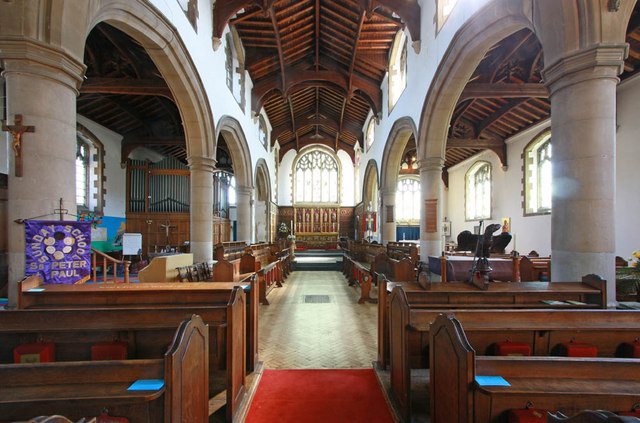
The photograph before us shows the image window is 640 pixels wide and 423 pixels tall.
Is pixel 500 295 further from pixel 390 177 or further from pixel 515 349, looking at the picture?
pixel 390 177

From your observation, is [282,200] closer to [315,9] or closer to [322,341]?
[315,9]

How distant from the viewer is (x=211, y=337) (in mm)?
2361

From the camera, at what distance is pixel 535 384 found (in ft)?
4.45

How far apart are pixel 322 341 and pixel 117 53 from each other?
7.29 metres

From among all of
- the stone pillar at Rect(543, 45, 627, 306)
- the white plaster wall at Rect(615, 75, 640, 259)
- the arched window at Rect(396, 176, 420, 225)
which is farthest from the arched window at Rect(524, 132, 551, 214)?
the arched window at Rect(396, 176, 420, 225)

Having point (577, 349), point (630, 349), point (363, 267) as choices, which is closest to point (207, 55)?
point (363, 267)

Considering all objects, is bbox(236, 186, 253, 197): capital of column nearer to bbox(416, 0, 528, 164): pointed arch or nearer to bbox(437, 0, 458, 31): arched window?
bbox(416, 0, 528, 164): pointed arch

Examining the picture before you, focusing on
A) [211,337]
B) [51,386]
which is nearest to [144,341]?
[211,337]

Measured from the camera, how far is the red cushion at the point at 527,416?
4.12ft

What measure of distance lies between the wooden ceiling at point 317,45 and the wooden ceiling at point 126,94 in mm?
1894

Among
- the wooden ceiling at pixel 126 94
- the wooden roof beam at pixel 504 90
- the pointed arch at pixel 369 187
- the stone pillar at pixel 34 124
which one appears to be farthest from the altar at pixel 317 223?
the stone pillar at pixel 34 124

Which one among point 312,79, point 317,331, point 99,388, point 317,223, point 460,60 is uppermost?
point 312,79

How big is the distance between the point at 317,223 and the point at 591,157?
15567mm

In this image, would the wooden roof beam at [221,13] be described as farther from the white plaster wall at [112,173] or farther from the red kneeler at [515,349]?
the red kneeler at [515,349]
